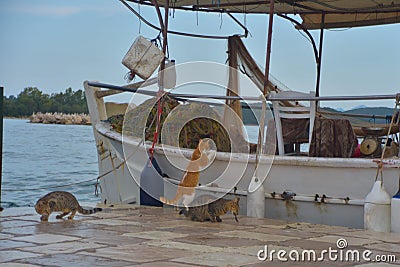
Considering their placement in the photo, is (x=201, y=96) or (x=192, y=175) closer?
(x=192, y=175)

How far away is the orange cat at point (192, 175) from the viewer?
7516 millimetres

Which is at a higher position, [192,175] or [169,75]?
[169,75]

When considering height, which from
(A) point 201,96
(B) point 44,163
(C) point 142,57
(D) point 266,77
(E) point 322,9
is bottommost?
(B) point 44,163

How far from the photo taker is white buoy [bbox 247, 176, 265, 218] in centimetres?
740

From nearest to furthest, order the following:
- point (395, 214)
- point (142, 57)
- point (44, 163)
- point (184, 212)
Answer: point (395, 214) → point (184, 212) → point (142, 57) → point (44, 163)

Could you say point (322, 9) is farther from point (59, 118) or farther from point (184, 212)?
point (59, 118)

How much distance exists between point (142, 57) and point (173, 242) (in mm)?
2571

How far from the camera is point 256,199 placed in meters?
7.41

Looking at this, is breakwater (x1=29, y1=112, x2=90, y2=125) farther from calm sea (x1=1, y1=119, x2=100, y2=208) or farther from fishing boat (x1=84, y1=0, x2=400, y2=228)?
fishing boat (x1=84, y1=0, x2=400, y2=228)

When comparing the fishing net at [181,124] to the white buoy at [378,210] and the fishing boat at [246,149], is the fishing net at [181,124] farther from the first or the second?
the white buoy at [378,210]

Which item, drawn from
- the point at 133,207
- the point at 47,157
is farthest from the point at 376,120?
the point at 47,157

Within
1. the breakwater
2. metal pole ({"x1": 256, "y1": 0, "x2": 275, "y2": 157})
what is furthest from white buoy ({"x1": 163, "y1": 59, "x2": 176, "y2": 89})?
the breakwater

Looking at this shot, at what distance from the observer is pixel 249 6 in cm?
1052

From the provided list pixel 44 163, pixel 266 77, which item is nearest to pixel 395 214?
pixel 266 77
